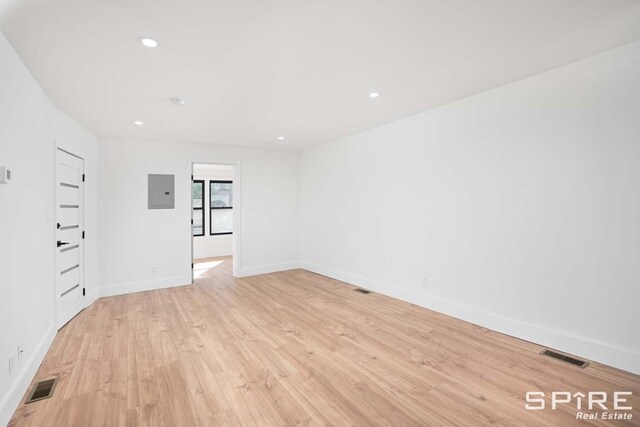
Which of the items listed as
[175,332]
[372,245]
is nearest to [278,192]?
[372,245]

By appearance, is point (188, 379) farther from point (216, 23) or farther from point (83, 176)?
point (83, 176)

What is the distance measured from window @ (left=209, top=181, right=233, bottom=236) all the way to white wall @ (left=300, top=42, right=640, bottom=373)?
216 inches

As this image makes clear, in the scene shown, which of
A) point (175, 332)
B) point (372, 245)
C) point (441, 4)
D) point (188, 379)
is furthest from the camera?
point (372, 245)

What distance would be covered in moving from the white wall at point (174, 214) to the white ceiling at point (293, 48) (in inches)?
60.3

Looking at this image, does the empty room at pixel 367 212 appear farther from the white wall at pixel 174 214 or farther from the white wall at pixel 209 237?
the white wall at pixel 209 237

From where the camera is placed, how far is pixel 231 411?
210cm

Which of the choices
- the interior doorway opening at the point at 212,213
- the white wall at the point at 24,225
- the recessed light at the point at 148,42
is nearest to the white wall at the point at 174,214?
the white wall at the point at 24,225

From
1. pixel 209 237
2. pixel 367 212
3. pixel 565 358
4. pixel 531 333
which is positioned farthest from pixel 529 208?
pixel 209 237

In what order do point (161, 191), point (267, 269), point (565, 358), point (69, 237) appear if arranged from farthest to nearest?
point (267, 269), point (161, 191), point (69, 237), point (565, 358)

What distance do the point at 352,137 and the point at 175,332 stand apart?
12.9 feet

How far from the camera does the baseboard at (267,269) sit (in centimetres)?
617

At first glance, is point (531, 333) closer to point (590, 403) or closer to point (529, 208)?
point (590, 403)

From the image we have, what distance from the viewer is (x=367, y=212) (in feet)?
16.5

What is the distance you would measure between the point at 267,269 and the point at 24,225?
4302mm
